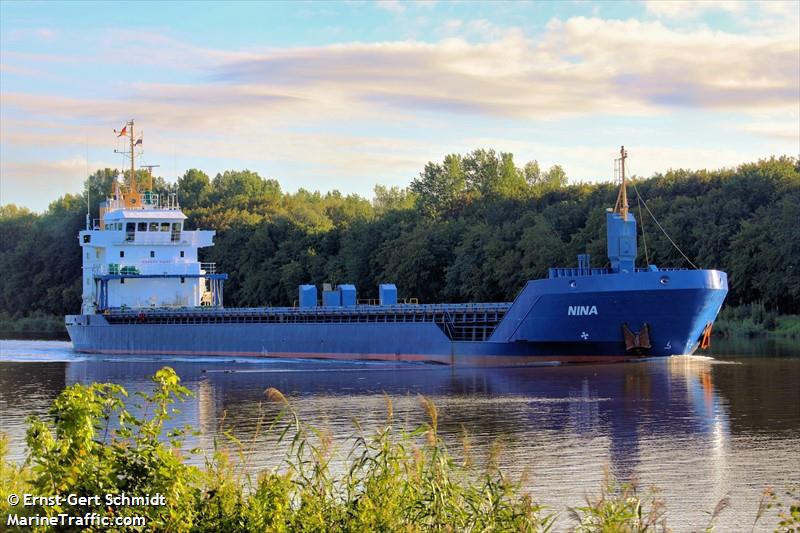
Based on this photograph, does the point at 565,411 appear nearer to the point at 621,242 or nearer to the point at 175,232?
the point at 621,242

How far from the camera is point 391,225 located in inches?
3243

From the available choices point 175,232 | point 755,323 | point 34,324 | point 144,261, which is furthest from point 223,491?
point 34,324

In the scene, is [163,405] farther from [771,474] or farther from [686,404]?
[686,404]

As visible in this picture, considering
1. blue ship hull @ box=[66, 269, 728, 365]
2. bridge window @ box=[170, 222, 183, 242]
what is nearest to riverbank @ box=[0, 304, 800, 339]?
blue ship hull @ box=[66, 269, 728, 365]

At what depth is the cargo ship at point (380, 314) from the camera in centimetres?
3556

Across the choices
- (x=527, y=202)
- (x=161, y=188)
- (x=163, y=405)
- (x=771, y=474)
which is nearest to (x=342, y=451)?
(x=771, y=474)

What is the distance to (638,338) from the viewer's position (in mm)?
35719

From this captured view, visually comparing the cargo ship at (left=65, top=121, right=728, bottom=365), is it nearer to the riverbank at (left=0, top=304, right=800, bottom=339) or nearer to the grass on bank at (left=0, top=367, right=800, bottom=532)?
the riverbank at (left=0, top=304, right=800, bottom=339)

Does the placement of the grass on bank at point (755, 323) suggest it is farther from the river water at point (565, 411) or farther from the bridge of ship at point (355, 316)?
the bridge of ship at point (355, 316)

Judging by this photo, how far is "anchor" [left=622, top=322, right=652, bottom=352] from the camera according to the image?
35656 mm

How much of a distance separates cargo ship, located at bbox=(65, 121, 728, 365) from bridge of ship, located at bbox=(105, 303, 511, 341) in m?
0.05

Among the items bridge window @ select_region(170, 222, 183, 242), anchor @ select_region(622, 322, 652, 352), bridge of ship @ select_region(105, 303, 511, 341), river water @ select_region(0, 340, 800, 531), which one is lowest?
river water @ select_region(0, 340, 800, 531)

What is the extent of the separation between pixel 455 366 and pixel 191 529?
28.8m

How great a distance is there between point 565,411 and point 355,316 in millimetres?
19508
